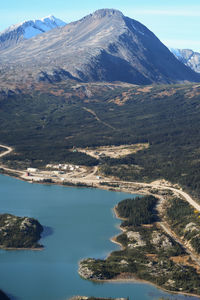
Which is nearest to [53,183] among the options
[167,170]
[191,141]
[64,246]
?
[167,170]

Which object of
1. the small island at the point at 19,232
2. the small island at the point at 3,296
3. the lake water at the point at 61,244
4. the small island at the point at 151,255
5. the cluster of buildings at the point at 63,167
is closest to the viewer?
the small island at the point at 3,296

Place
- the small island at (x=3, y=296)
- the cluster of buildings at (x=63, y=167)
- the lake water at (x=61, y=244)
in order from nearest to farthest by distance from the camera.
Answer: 1. the small island at (x=3, y=296)
2. the lake water at (x=61, y=244)
3. the cluster of buildings at (x=63, y=167)

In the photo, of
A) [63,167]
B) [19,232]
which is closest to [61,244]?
[19,232]

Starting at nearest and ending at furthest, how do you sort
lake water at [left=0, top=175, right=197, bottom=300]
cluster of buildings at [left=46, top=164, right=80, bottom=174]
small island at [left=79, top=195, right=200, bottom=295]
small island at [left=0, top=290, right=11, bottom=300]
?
1. small island at [left=0, top=290, right=11, bottom=300]
2. lake water at [left=0, top=175, right=197, bottom=300]
3. small island at [left=79, top=195, right=200, bottom=295]
4. cluster of buildings at [left=46, top=164, right=80, bottom=174]

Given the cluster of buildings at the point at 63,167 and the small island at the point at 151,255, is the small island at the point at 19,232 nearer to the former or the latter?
the small island at the point at 151,255

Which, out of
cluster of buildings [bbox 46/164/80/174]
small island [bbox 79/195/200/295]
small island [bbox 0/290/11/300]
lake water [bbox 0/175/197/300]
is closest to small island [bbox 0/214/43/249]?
lake water [bbox 0/175/197/300]

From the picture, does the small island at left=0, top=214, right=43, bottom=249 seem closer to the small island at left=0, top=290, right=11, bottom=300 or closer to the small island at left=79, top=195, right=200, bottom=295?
the small island at left=79, top=195, right=200, bottom=295

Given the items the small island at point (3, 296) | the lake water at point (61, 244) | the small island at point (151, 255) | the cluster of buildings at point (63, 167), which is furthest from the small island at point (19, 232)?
the cluster of buildings at point (63, 167)
